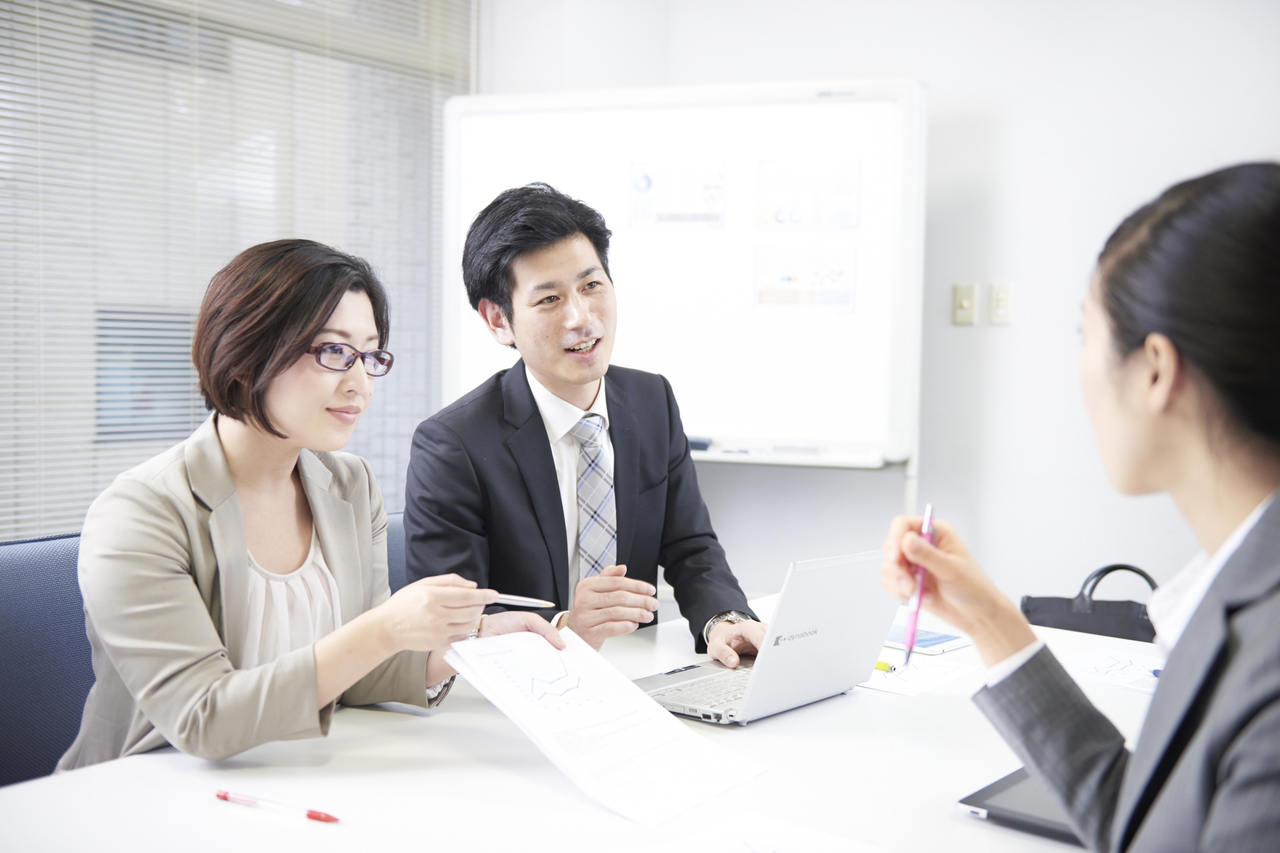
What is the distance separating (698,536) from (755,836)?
1112 millimetres

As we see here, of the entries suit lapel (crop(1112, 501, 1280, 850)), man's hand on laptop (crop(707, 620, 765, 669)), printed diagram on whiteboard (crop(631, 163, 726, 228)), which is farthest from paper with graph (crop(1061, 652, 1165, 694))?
printed diagram on whiteboard (crop(631, 163, 726, 228))

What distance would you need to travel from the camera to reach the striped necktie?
73.9 inches

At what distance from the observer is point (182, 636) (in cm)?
113

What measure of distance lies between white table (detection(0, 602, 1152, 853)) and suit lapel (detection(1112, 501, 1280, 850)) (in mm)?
199

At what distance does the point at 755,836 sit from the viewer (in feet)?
3.03

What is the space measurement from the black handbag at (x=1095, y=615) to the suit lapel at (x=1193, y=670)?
1.41 metres

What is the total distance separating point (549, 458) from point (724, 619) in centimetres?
45

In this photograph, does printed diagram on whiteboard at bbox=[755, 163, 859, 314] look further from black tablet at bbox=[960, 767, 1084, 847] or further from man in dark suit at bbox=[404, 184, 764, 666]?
black tablet at bbox=[960, 767, 1084, 847]

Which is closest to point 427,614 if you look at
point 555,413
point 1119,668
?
point 555,413

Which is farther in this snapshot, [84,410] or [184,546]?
[84,410]

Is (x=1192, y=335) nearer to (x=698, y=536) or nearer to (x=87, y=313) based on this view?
(x=698, y=536)

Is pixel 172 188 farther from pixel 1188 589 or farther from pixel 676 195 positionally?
pixel 1188 589

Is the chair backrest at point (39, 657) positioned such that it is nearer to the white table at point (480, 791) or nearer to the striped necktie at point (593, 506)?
the white table at point (480, 791)

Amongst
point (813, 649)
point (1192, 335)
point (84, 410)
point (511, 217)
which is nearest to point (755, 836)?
point (813, 649)
